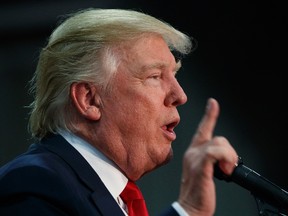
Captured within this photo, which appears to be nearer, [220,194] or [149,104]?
[149,104]

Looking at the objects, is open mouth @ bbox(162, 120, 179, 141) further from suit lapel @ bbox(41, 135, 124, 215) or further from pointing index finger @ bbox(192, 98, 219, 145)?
pointing index finger @ bbox(192, 98, 219, 145)

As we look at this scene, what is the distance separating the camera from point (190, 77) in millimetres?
2449

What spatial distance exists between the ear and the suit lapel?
0.10 metres

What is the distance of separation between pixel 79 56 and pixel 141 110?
225mm

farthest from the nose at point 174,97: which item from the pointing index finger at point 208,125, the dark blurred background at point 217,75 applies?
the dark blurred background at point 217,75

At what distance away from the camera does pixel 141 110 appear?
1.55 meters

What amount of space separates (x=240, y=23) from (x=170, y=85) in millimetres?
1001

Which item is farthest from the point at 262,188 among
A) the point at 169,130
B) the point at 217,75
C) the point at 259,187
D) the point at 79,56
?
the point at 217,75

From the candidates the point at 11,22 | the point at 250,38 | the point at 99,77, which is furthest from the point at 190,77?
the point at 99,77

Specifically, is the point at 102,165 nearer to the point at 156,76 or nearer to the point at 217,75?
the point at 156,76

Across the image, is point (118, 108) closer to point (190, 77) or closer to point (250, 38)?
point (190, 77)

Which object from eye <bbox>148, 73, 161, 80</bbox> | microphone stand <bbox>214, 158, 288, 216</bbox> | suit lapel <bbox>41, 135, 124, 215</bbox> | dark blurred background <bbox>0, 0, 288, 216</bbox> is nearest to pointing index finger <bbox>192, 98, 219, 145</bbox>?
microphone stand <bbox>214, 158, 288, 216</bbox>

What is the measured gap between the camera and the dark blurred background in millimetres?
2400

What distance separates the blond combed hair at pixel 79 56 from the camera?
1592mm
